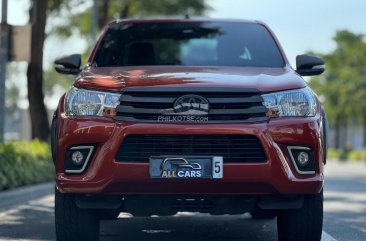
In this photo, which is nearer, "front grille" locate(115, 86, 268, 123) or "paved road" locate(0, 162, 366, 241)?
"front grille" locate(115, 86, 268, 123)

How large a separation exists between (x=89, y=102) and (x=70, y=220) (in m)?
0.93

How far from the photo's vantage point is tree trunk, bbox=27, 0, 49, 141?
50.9 ft

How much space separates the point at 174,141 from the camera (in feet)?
17.3

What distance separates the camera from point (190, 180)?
5.26 meters

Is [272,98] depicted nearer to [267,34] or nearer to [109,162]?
[109,162]

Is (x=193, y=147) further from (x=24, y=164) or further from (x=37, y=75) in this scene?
(x=37, y=75)

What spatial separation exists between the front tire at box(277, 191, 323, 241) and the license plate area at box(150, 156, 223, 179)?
Result: 34.1 inches

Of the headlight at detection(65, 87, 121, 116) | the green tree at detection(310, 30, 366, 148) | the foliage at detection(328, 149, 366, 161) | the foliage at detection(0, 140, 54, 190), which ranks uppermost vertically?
the headlight at detection(65, 87, 121, 116)

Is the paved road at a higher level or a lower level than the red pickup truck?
lower

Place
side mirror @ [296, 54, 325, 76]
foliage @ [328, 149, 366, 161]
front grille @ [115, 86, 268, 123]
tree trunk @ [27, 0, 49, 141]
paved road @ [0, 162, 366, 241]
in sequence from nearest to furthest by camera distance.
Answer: front grille @ [115, 86, 268, 123], side mirror @ [296, 54, 325, 76], paved road @ [0, 162, 366, 241], tree trunk @ [27, 0, 49, 141], foliage @ [328, 149, 366, 161]

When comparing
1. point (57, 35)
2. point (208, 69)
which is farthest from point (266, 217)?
point (57, 35)

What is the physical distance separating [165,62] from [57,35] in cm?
2238

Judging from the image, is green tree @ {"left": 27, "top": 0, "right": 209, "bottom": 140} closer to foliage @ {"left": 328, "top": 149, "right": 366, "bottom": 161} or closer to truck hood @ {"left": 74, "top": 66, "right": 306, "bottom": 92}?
truck hood @ {"left": 74, "top": 66, "right": 306, "bottom": 92}

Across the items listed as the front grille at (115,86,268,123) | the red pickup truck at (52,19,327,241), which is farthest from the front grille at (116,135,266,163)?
the front grille at (115,86,268,123)
